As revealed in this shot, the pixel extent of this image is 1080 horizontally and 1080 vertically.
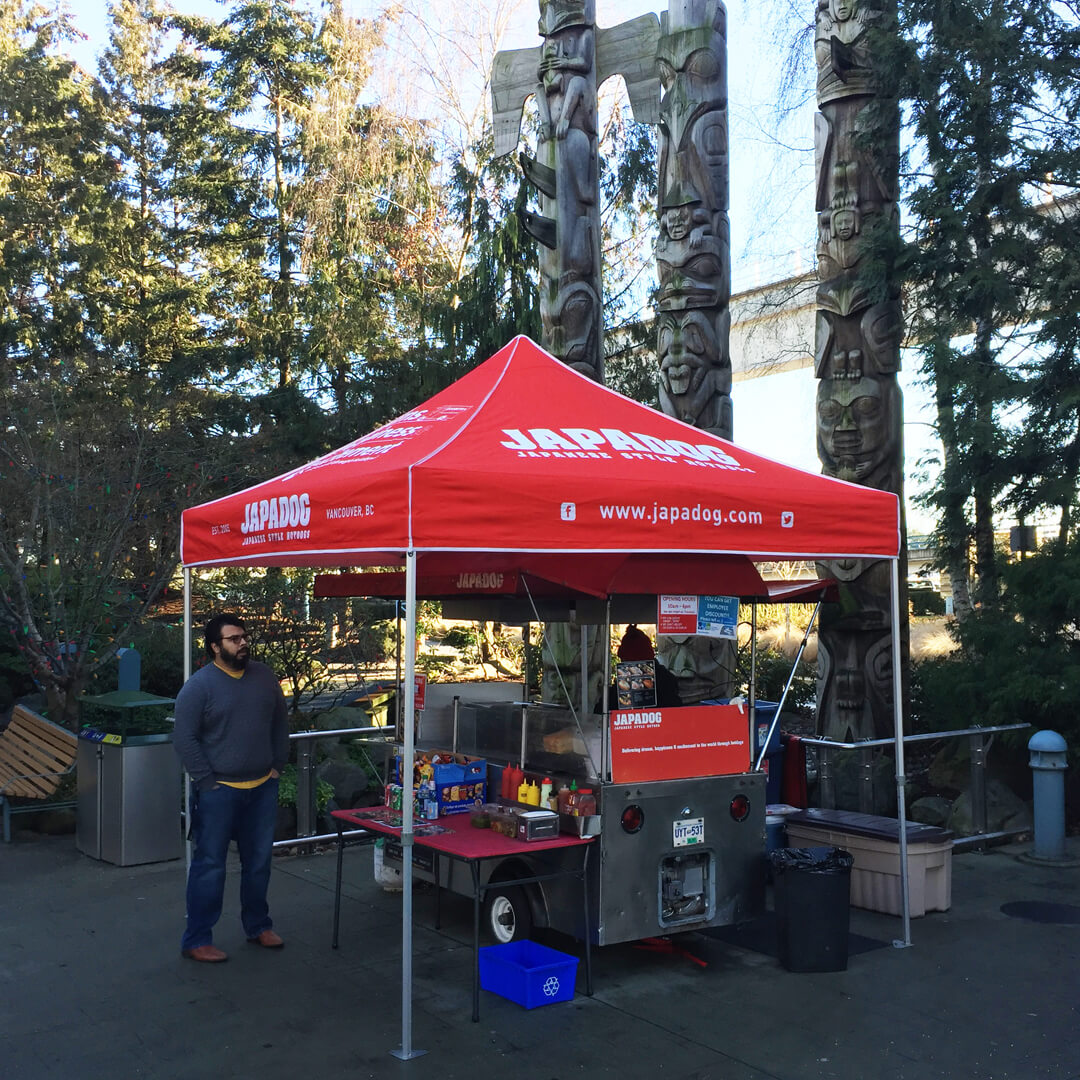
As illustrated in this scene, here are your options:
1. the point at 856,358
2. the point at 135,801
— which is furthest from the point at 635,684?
the point at 856,358

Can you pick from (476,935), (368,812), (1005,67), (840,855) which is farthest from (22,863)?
Answer: (1005,67)

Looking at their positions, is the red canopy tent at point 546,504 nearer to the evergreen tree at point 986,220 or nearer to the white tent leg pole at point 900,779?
the white tent leg pole at point 900,779

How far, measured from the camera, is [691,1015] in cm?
579

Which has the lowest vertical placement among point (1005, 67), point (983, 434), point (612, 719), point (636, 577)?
point (612, 719)

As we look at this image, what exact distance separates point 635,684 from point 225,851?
258 cm

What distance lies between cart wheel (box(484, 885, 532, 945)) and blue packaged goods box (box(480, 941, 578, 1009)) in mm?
474

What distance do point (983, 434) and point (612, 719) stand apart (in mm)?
5445

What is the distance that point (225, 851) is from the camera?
6613 mm

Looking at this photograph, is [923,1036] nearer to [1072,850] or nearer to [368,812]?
[368,812]

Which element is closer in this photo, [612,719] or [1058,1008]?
[1058,1008]

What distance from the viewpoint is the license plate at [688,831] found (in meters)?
6.54

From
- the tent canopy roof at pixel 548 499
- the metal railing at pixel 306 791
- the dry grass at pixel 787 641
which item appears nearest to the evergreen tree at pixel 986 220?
the tent canopy roof at pixel 548 499

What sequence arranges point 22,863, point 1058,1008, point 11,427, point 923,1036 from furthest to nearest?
1. point 11,427
2. point 22,863
3. point 1058,1008
4. point 923,1036

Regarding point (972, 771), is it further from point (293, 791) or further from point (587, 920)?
point (293, 791)
